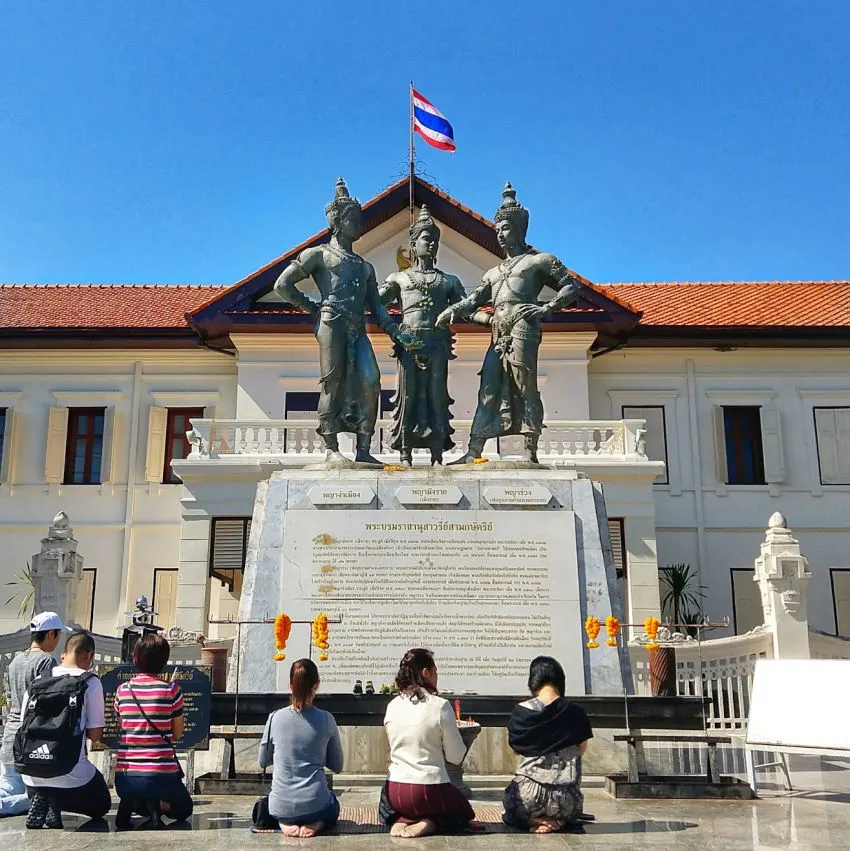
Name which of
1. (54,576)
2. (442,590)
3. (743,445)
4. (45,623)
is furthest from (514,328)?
(743,445)

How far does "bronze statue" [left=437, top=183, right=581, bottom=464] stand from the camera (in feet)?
32.9

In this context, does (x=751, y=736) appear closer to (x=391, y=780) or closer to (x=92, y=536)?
(x=391, y=780)

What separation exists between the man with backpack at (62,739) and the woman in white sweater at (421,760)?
1.71 m

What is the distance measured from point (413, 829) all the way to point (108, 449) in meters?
19.8

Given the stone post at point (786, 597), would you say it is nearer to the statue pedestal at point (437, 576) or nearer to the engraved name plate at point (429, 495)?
the statue pedestal at point (437, 576)

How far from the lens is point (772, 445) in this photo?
76.8 ft

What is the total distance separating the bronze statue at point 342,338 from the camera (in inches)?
400

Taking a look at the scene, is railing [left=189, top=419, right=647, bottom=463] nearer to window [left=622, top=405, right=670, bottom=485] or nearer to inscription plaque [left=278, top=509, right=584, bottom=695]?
window [left=622, top=405, right=670, bottom=485]

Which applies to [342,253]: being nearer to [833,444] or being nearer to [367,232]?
[367,232]

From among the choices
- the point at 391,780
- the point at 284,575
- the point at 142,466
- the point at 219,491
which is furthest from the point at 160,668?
the point at 142,466

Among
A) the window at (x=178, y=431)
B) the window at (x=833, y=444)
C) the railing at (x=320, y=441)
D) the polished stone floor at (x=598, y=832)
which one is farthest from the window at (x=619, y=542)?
the polished stone floor at (x=598, y=832)

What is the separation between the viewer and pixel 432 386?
10.3 m

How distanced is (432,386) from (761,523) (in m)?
15.0

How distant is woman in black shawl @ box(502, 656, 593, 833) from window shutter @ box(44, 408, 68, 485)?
19909 mm
